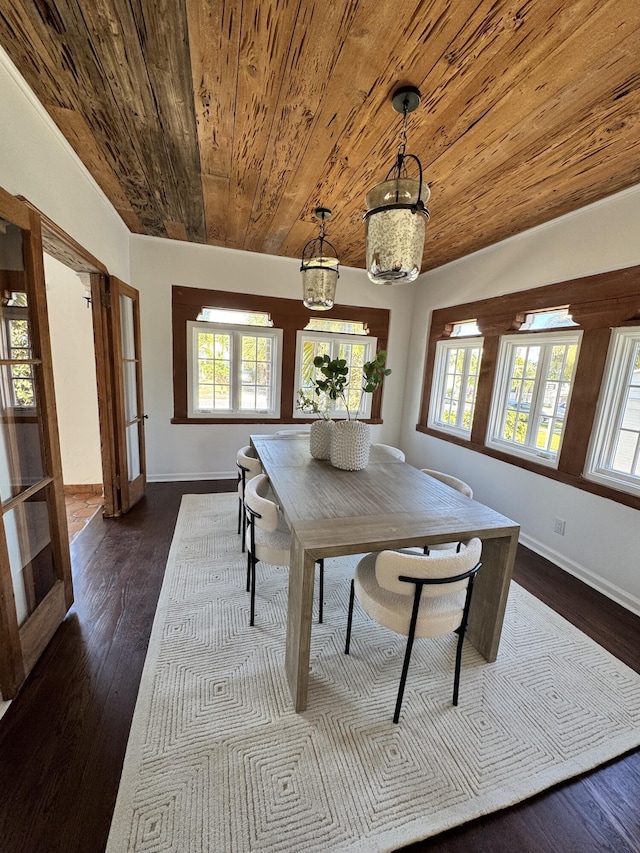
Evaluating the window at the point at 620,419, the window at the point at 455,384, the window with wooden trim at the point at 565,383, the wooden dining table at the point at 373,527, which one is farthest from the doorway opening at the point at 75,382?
the window at the point at 620,419

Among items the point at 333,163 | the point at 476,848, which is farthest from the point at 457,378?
the point at 476,848

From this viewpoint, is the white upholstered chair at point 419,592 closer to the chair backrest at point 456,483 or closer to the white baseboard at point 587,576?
the chair backrest at point 456,483

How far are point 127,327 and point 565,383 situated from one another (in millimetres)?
4016

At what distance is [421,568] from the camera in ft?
4.18

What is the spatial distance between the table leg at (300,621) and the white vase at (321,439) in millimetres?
1039

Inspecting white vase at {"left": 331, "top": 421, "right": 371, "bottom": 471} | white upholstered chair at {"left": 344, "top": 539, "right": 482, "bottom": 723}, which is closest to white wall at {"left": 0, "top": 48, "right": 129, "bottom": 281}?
white vase at {"left": 331, "top": 421, "right": 371, "bottom": 471}

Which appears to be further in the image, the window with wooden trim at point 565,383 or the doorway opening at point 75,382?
the doorway opening at point 75,382

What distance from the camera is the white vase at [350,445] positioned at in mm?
2244

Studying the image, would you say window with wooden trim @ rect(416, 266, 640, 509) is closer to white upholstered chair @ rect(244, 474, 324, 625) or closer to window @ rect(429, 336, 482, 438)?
window @ rect(429, 336, 482, 438)

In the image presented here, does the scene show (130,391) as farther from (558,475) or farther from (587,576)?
(587,576)

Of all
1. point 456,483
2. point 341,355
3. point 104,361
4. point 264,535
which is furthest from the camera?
point 341,355

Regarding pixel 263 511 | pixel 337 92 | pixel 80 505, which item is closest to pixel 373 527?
pixel 263 511

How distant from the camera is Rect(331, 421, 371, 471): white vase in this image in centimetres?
224

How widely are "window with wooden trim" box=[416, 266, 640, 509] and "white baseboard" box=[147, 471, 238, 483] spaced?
2.84m
